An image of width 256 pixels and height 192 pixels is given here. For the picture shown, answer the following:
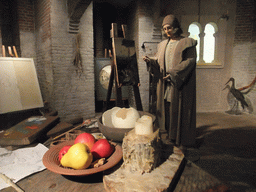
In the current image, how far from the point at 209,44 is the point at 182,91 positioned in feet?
13.9

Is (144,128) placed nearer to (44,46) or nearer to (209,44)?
(44,46)

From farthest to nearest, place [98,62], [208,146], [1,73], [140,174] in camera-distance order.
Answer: [98,62] < [1,73] < [208,146] < [140,174]

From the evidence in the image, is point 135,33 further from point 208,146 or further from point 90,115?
point 208,146

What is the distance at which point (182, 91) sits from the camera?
2.78 meters

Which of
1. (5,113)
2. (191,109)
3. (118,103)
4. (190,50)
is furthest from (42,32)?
(191,109)

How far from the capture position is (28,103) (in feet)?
13.1

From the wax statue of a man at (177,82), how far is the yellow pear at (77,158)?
76.5 inches

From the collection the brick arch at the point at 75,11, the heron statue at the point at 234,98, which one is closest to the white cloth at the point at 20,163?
the brick arch at the point at 75,11

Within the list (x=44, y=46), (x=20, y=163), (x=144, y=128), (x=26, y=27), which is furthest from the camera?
(x=26, y=27)

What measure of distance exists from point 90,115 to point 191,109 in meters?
2.89

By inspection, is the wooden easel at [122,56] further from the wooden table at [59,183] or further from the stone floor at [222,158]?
the wooden table at [59,183]

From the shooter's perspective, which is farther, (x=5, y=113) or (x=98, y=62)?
(x=98, y=62)

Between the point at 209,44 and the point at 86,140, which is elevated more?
the point at 209,44

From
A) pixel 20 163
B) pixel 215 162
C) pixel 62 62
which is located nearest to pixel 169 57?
pixel 215 162
